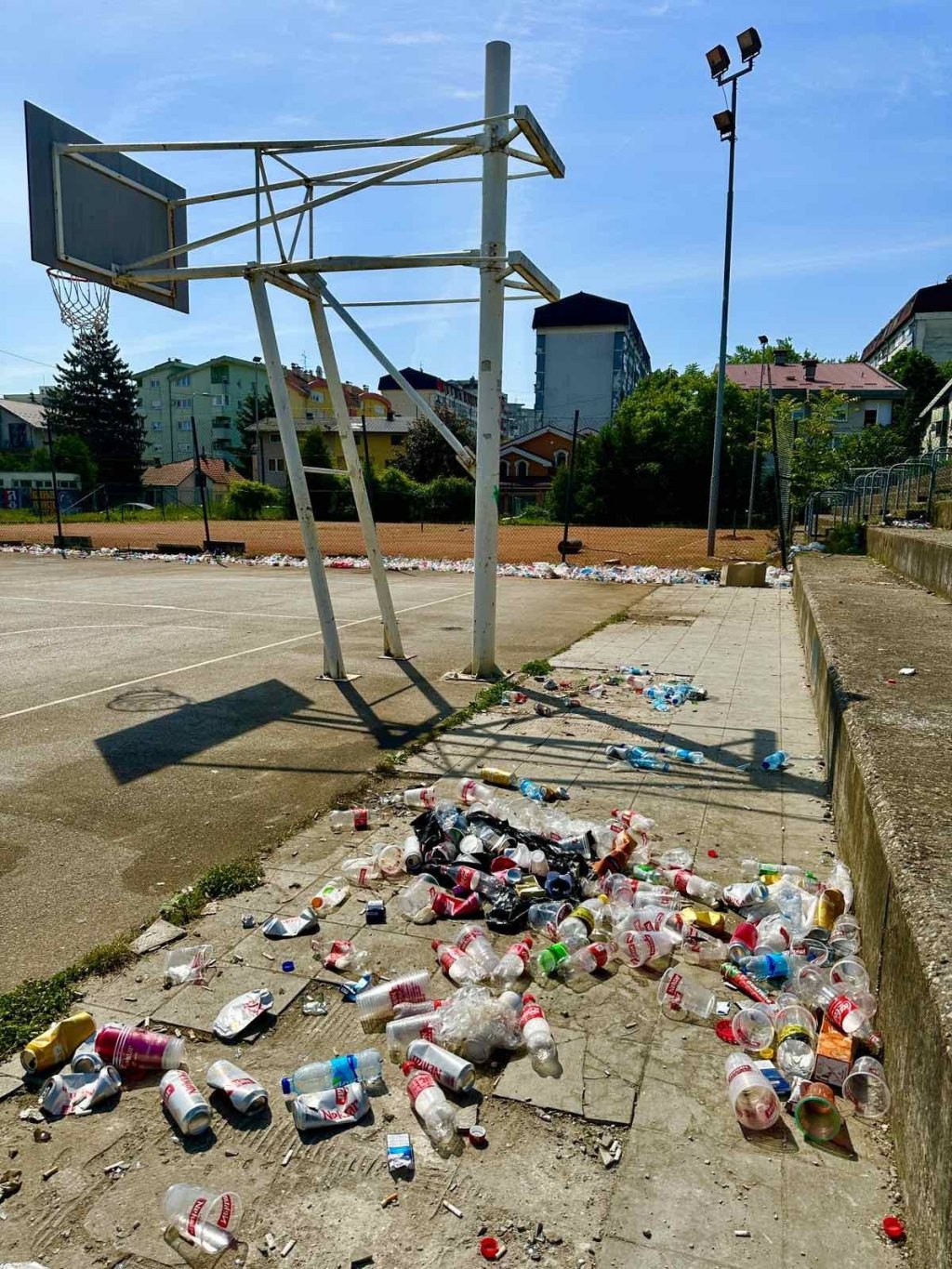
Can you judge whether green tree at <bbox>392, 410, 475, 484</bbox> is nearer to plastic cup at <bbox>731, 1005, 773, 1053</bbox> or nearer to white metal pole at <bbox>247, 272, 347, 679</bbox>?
white metal pole at <bbox>247, 272, 347, 679</bbox>

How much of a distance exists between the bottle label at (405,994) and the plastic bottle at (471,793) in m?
1.90

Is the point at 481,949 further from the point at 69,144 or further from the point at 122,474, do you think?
the point at 122,474

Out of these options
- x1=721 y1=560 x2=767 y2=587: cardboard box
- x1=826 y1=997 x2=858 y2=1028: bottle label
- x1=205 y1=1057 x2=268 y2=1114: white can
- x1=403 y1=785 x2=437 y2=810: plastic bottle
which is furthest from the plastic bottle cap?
x1=721 y1=560 x2=767 y2=587: cardboard box

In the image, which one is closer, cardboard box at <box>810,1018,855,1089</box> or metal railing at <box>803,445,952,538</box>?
cardboard box at <box>810,1018,855,1089</box>

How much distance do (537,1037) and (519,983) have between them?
1.30ft

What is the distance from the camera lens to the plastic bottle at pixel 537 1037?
2.54 meters

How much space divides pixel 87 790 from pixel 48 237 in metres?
4.75

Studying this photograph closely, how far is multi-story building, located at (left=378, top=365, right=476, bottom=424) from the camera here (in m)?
73.7

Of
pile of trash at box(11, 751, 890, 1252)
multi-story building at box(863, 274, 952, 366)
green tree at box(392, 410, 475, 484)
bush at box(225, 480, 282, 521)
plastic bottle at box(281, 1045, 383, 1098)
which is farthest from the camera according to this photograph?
multi-story building at box(863, 274, 952, 366)

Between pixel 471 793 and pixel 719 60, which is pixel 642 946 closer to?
pixel 471 793

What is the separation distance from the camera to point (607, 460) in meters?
41.1

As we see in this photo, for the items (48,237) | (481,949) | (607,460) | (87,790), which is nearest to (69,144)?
(48,237)

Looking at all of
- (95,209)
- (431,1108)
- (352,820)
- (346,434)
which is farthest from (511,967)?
(95,209)

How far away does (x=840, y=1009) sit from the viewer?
2.57 meters
